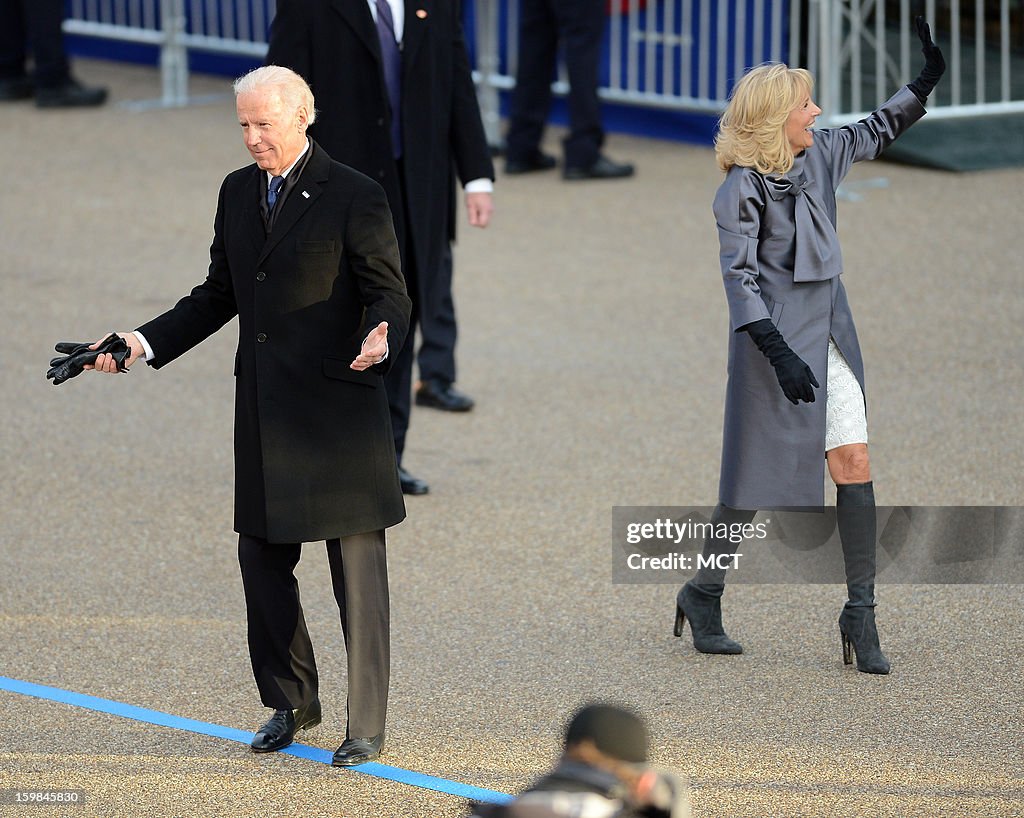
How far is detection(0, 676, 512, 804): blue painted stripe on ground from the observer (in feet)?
13.4

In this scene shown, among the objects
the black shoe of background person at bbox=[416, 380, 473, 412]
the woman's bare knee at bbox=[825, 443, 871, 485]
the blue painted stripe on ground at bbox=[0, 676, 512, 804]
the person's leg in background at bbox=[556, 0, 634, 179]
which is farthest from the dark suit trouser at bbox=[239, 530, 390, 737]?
the person's leg in background at bbox=[556, 0, 634, 179]

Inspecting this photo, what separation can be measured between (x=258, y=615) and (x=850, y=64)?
8.16 m

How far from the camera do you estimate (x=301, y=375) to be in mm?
4086

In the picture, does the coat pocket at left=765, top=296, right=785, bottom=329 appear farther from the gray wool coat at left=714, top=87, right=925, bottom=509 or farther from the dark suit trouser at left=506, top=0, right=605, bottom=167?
the dark suit trouser at left=506, top=0, right=605, bottom=167

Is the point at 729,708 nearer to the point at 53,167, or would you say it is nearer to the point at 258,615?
the point at 258,615

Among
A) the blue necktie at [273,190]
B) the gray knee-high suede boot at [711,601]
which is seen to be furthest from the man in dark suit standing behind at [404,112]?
the blue necktie at [273,190]

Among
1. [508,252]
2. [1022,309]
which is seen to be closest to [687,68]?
[508,252]

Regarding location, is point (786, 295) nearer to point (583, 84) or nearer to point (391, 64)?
point (391, 64)

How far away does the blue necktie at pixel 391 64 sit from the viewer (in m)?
6.03

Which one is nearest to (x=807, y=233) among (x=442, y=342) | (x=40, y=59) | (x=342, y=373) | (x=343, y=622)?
(x=342, y=373)

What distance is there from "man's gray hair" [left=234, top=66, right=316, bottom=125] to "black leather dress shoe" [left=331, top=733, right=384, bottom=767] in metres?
1.52

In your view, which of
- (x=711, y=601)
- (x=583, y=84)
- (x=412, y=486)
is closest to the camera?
(x=711, y=601)

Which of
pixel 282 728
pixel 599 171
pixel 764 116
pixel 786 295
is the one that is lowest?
pixel 282 728

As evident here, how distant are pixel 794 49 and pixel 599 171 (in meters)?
1.48
